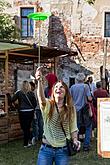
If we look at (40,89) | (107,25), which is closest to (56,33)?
(107,25)

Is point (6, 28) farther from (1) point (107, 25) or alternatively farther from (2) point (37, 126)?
(2) point (37, 126)

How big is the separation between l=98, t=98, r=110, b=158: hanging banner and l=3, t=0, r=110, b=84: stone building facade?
17.5 metres

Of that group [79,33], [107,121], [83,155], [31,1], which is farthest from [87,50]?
[107,121]

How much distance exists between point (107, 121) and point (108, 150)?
36 centimetres

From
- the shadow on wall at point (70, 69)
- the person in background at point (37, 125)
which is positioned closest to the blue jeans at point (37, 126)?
the person in background at point (37, 125)

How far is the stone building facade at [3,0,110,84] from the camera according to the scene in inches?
917

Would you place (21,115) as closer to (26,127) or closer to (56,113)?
(26,127)

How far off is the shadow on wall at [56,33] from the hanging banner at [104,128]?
1787cm

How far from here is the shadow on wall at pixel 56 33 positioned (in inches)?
922

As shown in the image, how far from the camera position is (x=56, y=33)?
23.6 metres

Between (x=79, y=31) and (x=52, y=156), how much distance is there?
62.7ft

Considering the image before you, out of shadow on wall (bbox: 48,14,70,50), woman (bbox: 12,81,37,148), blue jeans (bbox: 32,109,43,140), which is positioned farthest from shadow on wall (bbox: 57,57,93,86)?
woman (bbox: 12,81,37,148)

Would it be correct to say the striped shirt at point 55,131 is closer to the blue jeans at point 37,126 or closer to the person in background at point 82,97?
the person in background at point 82,97

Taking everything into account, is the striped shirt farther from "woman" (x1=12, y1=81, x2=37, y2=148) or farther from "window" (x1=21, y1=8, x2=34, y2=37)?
"window" (x1=21, y1=8, x2=34, y2=37)
